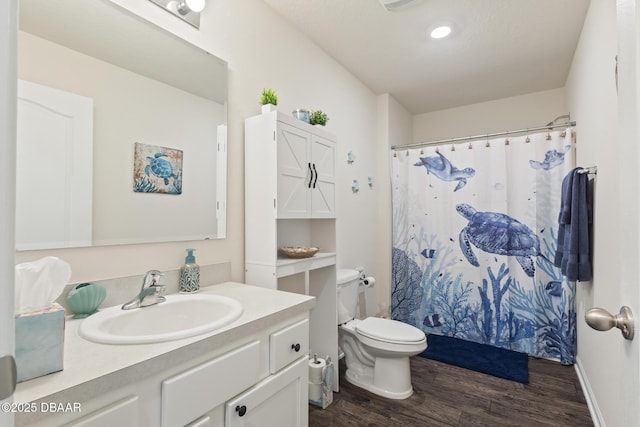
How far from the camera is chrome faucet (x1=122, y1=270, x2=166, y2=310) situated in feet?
3.85

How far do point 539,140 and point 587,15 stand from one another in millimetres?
892

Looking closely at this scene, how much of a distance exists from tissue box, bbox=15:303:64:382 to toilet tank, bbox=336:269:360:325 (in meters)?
1.63

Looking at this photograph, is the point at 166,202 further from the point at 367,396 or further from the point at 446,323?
the point at 446,323

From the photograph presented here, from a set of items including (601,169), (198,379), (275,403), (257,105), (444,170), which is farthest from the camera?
(444,170)

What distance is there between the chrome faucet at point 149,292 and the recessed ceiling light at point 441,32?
7.50 feet

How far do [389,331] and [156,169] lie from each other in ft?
5.55

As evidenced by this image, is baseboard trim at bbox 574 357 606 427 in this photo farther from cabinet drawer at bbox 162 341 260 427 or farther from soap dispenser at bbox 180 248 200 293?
soap dispenser at bbox 180 248 200 293

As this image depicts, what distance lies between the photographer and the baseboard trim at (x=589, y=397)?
170 centimetres

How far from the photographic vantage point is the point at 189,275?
1425mm

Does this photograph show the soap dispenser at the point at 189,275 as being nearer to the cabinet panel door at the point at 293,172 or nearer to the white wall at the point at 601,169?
the cabinet panel door at the point at 293,172

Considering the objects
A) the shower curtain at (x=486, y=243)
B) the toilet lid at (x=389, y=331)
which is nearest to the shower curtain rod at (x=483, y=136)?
the shower curtain at (x=486, y=243)

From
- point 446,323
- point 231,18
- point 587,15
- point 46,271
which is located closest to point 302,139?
point 231,18

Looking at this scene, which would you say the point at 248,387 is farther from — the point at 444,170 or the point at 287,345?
the point at 444,170

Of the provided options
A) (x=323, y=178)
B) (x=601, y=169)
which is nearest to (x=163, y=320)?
(x=323, y=178)
